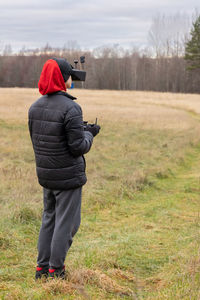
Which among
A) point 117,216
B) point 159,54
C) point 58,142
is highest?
point 159,54

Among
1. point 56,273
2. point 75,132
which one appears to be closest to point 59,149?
point 75,132

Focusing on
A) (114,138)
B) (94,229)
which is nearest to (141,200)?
(94,229)

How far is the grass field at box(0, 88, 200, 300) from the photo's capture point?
345 centimetres

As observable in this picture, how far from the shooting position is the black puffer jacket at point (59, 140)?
3.27m

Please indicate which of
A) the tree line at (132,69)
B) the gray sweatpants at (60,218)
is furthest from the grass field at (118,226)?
the tree line at (132,69)

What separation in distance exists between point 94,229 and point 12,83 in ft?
188

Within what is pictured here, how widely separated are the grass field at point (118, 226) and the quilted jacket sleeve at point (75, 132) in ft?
3.87

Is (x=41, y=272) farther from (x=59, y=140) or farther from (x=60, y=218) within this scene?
(x=59, y=140)

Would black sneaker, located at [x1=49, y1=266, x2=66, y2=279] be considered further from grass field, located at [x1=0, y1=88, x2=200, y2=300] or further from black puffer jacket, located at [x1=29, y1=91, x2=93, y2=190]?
black puffer jacket, located at [x1=29, y1=91, x2=93, y2=190]

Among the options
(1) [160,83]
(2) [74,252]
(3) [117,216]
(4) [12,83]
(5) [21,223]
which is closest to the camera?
(2) [74,252]

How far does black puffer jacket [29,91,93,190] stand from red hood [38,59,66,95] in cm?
7

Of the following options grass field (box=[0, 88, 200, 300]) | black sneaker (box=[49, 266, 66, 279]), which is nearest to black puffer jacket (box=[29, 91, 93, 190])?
black sneaker (box=[49, 266, 66, 279])

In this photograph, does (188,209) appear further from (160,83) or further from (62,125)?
(160,83)

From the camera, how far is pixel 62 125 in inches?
129
